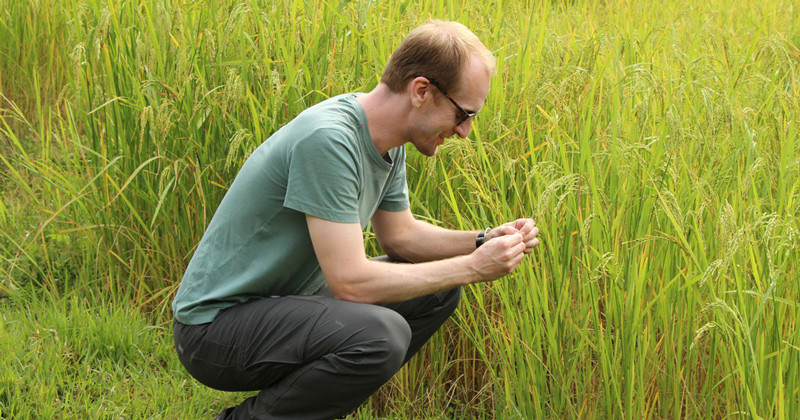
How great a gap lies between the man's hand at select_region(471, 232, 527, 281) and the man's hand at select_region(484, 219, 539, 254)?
0.05 meters

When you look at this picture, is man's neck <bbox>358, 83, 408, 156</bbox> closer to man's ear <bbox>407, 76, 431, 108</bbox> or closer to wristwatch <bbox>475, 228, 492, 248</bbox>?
man's ear <bbox>407, 76, 431, 108</bbox>

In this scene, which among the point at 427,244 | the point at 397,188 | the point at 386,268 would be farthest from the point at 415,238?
the point at 386,268

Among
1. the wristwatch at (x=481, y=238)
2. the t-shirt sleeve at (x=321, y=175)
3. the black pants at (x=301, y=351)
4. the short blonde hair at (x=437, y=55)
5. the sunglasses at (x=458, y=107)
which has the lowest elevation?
the black pants at (x=301, y=351)

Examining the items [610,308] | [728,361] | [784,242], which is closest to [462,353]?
[610,308]

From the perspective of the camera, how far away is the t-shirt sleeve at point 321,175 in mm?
2053

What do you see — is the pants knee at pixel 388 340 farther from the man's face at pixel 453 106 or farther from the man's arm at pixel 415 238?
the man's face at pixel 453 106

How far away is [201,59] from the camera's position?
3.10 m

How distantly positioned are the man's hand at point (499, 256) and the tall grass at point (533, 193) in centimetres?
10

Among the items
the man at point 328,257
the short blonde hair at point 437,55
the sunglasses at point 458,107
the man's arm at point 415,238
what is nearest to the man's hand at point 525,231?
the man at point 328,257

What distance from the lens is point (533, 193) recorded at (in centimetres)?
264

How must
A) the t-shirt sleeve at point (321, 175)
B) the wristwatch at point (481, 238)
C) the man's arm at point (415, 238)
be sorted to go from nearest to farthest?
the t-shirt sleeve at point (321, 175)
the wristwatch at point (481, 238)
the man's arm at point (415, 238)

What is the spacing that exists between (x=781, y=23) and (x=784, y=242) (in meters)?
3.73

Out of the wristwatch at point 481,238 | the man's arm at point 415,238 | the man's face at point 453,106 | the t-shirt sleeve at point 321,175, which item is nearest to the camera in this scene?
the t-shirt sleeve at point 321,175

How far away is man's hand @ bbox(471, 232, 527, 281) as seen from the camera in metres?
2.10
